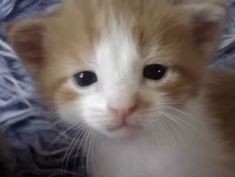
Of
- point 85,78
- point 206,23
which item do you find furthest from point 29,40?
point 206,23

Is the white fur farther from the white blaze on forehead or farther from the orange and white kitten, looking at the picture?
the white blaze on forehead

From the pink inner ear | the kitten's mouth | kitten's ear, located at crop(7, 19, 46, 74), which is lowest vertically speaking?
the kitten's mouth

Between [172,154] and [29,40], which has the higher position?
[29,40]

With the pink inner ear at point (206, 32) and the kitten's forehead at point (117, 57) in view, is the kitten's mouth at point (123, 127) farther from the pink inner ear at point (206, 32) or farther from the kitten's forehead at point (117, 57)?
the pink inner ear at point (206, 32)

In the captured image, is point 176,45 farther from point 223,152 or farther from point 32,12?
point 32,12

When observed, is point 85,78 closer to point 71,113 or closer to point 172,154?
point 71,113

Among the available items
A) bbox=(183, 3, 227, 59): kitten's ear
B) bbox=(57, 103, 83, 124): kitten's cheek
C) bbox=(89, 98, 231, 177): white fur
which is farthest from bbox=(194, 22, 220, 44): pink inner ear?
bbox=(57, 103, 83, 124): kitten's cheek

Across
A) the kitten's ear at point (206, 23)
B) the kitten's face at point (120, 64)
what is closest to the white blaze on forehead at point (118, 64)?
the kitten's face at point (120, 64)
